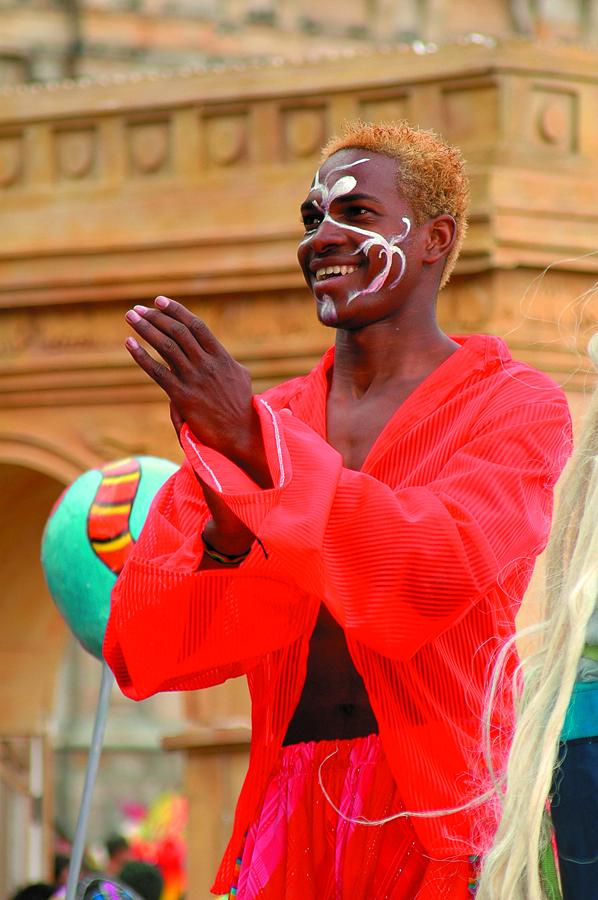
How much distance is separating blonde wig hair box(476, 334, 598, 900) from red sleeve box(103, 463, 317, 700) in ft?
2.56

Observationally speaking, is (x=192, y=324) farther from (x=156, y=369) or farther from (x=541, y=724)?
(x=541, y=724)

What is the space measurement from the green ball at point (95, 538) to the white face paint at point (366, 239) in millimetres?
1930

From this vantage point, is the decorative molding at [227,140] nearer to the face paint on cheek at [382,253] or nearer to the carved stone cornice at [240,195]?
the carved stone cornice at [240,195]

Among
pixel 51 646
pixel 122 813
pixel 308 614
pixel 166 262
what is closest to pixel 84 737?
pixel 122 813

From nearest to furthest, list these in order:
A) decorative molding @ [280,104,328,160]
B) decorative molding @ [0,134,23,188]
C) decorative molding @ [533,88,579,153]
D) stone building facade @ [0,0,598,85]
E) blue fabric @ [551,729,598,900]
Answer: blue fabric @ [551,729,598,900] → decorative molding @ [533,88,579,153] → decorative molding @ [280,104,328,160] → decorative molding @ [0,134,23,188] → stone building facade @ [0,0,598,85]

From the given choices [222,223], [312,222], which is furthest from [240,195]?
[312,222]

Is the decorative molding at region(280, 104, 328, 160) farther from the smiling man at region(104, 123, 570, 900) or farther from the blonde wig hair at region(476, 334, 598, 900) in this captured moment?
the blonde wig hair at region(476, 334, 598, 900)

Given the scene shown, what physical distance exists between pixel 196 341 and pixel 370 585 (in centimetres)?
41

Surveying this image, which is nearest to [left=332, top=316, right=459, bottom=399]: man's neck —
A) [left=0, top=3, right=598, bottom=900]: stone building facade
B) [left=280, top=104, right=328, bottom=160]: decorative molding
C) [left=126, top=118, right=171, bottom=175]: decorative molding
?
[left=0, top=3, right=598, bottom=900]: stone building facade

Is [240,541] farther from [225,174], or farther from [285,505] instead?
[225,174]

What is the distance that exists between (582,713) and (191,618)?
3.28 ft

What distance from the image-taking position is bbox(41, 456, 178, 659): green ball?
496 cm

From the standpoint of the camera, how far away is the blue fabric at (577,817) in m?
1.88

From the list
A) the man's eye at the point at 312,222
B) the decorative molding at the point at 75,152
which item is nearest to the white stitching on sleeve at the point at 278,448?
the man's eye at the point at 312,222
